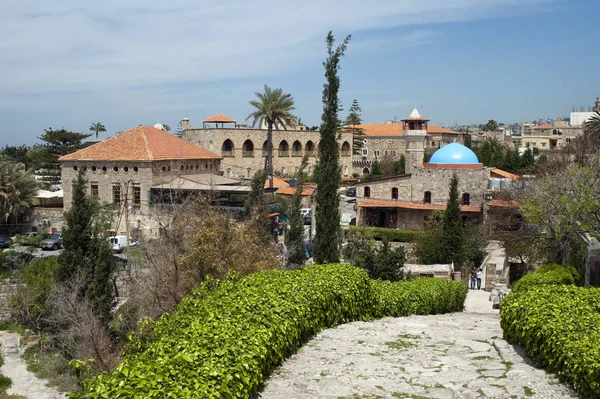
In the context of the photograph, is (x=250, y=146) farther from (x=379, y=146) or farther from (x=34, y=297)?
(x=34, y=297)

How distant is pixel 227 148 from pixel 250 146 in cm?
270

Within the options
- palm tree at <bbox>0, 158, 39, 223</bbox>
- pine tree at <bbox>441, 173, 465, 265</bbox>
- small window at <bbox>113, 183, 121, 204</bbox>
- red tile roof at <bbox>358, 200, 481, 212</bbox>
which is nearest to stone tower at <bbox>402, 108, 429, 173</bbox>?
red tile roof at <bbox>358, 200, 481, 212</bbox>

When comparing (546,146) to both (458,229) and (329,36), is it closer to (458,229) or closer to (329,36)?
(458,229)

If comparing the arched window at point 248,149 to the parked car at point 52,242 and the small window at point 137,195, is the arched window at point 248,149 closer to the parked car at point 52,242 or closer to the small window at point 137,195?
the small window at point 137,195

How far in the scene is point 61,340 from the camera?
19.9m

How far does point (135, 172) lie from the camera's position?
38469 mm

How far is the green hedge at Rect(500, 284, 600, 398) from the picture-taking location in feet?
22.7

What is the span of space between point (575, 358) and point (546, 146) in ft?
381

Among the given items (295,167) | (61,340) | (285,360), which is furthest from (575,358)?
(295,167)

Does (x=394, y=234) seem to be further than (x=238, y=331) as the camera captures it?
Yes

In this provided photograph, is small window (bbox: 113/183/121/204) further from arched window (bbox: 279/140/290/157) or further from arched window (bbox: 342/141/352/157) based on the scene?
arched window (bbox: 342/141/352/157)

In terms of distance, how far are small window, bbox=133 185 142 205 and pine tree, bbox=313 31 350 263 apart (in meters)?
18.4

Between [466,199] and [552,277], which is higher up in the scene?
[466,199]

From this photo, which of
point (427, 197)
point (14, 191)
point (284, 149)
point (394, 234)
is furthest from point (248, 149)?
point (394, 234)
